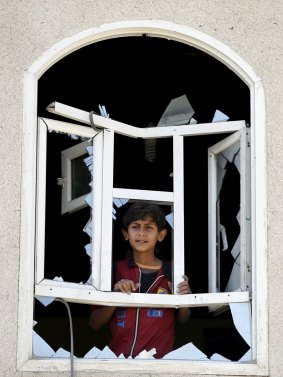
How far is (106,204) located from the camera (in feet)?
25.1

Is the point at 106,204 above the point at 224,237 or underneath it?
above

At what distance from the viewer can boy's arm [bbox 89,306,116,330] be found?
781 centimetres

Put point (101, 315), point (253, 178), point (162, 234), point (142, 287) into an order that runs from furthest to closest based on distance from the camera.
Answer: point (162, 234) < point (142, 287) < point (101, 315) < point (253, 178)

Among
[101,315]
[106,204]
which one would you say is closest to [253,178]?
[106,204]

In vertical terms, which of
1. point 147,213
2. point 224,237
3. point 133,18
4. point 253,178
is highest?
point 133,18

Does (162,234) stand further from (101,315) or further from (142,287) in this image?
(101,315)

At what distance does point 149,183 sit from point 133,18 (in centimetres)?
204

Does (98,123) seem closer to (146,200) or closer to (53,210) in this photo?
(146,200)

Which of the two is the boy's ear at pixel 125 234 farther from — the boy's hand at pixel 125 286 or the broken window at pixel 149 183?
the boy's hand at pixel 125 286

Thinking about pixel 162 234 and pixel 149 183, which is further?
pixel 149 183

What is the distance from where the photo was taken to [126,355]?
300 inches

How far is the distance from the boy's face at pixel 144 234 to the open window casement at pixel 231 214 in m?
0.37

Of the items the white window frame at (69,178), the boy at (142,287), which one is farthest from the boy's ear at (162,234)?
the white window frame at (69,178)

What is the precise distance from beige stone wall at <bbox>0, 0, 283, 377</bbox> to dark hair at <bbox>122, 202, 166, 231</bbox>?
98cm
